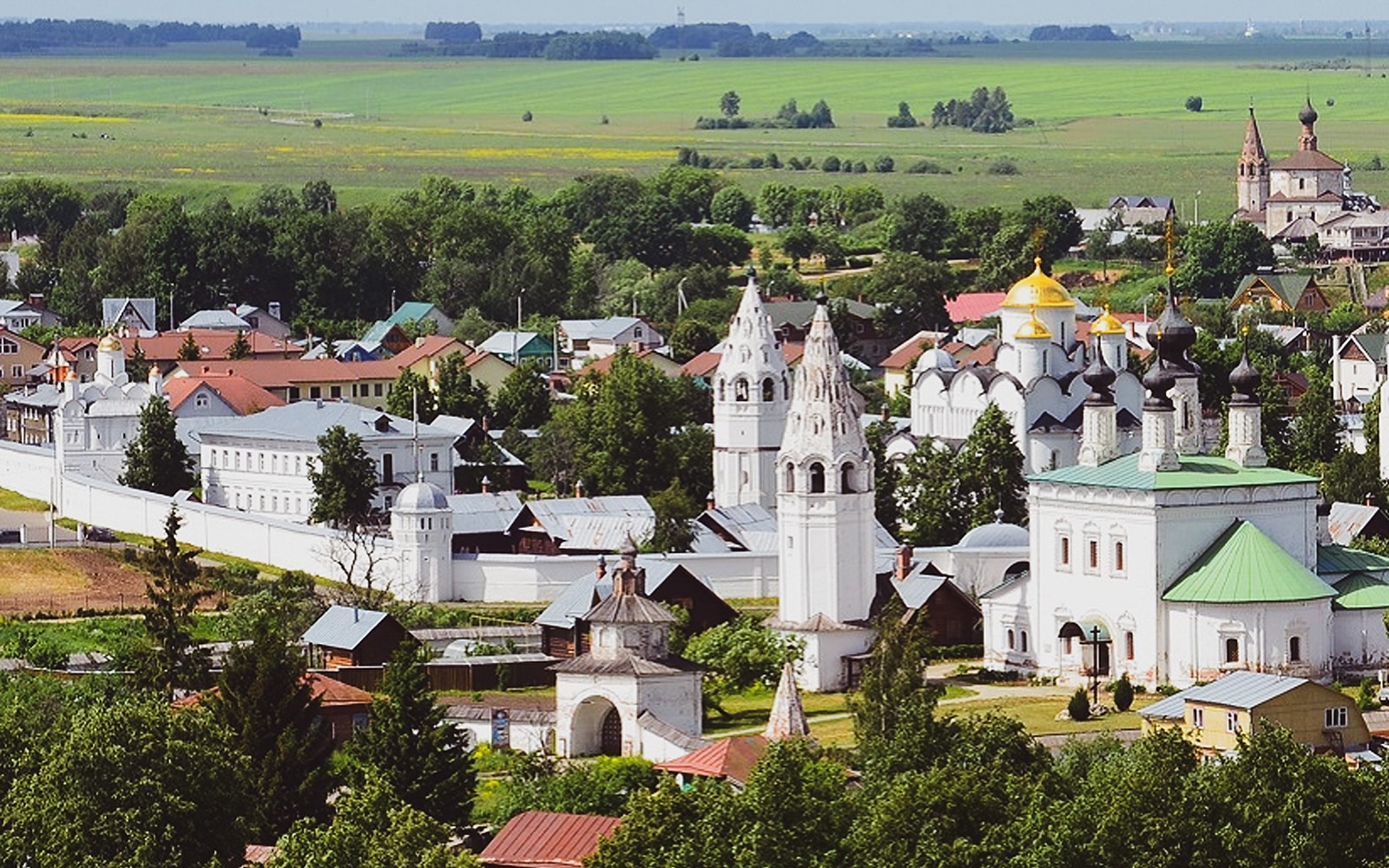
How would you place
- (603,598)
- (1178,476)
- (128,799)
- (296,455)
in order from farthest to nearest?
(296,455), (603,598), (1178,476), (128,799)

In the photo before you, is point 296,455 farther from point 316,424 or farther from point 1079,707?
point 1079,707

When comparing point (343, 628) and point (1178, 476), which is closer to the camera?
point (1178, 476)

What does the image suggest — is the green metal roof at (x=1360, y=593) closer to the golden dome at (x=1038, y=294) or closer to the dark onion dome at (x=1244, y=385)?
the dark onion dome at (x=1244, y=385)

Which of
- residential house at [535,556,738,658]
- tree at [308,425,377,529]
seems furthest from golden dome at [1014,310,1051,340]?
residential house at [535,556,738,658]

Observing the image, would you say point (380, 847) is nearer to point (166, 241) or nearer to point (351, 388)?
point (351, 388)

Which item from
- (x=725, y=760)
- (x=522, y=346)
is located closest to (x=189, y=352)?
(x=522, y=346)

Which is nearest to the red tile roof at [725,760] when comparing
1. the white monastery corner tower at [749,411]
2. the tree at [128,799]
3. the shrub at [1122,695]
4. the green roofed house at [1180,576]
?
the tree at [128,799]

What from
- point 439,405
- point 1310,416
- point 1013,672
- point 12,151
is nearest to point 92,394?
point 439,405
